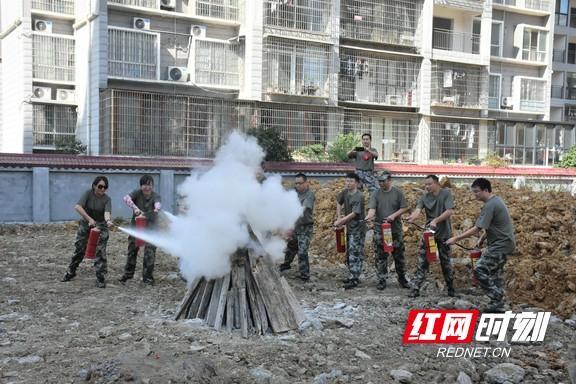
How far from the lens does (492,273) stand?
7695mm

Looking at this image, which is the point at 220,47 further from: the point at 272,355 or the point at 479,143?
the point at 272,355

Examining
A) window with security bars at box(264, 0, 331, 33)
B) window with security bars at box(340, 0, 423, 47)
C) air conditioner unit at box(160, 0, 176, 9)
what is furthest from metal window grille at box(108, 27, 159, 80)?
window with security bars at box(340, 0, 423, 47)

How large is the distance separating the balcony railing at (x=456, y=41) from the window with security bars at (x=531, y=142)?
4377mm

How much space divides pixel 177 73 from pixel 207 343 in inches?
744

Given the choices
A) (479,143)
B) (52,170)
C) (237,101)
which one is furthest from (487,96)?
(52,170)

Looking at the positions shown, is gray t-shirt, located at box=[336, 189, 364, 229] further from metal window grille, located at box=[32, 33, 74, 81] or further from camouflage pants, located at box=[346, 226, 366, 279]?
metal window grille, located at box=[32, 33, 74, 81]

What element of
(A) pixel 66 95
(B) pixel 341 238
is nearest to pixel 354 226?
(B) pixel 341 238

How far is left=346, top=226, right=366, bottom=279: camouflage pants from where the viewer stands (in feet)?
31.4

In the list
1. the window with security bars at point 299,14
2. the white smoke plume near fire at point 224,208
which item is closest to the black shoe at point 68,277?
the white smoke plume near fire at point 224,208

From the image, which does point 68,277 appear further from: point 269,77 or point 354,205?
point 269,77

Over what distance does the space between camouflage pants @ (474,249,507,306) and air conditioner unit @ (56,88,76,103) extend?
2005 cm

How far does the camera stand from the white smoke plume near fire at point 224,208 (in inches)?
258

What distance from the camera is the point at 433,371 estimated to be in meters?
5.98

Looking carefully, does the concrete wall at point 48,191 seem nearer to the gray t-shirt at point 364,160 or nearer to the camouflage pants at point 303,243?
the gray t-shirt at point 364,160
